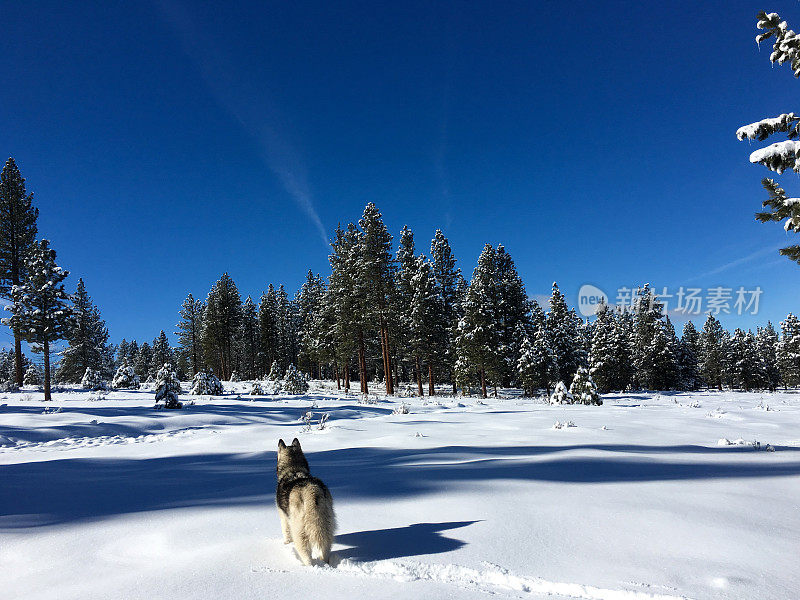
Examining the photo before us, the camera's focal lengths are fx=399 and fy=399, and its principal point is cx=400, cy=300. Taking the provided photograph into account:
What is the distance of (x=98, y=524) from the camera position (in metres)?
3.91

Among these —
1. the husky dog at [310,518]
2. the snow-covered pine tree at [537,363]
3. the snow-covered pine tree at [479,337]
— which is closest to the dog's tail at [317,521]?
the husky dog at [310,518]

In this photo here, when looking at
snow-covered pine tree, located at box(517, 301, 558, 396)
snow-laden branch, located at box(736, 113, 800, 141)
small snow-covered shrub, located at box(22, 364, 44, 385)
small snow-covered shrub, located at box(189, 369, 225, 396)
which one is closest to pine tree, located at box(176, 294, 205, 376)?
small snow-covered shrub, located at box(22, 364, 44, 385)

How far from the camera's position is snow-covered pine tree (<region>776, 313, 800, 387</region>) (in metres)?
67.7

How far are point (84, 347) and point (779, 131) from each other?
71.7 meters

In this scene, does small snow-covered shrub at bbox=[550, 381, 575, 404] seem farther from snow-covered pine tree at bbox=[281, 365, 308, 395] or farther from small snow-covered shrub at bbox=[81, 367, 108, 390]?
small snow-covered shrub at bbox=[81, 367, 108, 390]

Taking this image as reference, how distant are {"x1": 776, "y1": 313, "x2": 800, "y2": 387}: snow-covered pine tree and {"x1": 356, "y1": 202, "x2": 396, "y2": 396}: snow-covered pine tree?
243ft

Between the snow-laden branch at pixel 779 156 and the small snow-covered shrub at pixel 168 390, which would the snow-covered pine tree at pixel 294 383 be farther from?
the snow-laden branch at pixel 779 156

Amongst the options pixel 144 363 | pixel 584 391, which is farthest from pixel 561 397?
pixel 144 363

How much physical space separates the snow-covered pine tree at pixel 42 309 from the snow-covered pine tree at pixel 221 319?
30.2m

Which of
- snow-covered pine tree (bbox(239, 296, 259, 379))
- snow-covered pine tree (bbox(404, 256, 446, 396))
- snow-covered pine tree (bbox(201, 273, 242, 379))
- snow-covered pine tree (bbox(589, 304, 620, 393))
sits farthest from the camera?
snow-covered pine tree (bbox(239, 296, 259, 379))

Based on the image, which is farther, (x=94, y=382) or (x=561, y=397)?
(x=94, y=382)

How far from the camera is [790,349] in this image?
69.4m

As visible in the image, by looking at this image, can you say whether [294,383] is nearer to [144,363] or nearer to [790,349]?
[144,363]

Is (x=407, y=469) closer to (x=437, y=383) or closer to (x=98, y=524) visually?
(x=98, y=524)
